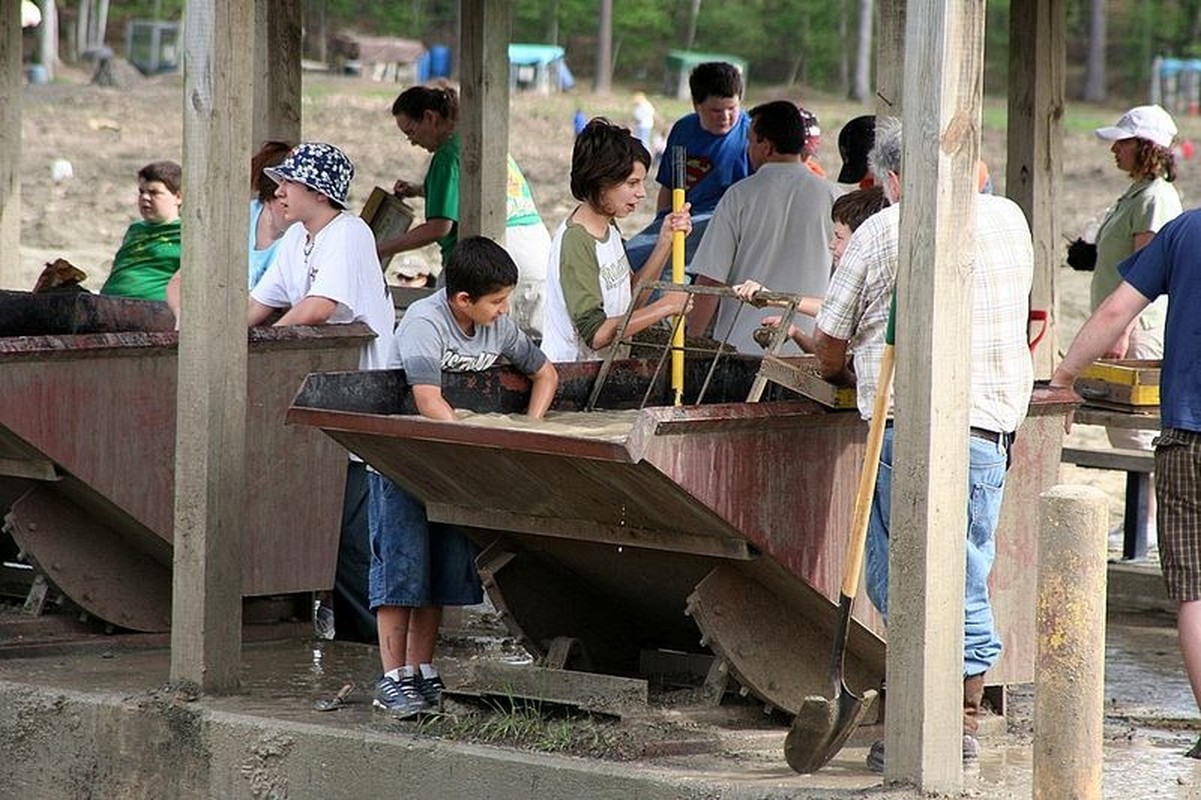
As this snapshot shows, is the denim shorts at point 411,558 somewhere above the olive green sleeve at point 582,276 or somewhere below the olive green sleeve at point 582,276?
below

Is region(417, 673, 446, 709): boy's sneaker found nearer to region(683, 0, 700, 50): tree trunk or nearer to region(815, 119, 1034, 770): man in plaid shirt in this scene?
region(815, 119, 1034, 770): man in plaid shirt

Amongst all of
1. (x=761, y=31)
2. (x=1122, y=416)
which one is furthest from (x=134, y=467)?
(x=761, y=31)

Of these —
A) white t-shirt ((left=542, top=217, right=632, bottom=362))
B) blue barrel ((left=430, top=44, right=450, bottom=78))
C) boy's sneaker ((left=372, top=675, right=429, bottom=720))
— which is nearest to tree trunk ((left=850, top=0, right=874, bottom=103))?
blue barrel ((left=430, top=44, right=450, bottom=78))

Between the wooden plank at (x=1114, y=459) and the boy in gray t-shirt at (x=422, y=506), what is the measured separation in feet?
13.5

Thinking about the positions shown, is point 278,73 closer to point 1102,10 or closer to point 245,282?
point 245,282

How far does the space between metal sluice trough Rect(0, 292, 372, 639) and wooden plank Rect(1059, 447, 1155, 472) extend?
3981mm

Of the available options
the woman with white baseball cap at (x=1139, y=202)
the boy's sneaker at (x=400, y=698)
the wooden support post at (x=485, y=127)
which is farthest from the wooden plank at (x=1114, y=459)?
the boy's sneaker at (x=400, y=698)

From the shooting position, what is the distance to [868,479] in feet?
21.3

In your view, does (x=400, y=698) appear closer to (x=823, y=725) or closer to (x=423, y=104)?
(x=823, y=725)

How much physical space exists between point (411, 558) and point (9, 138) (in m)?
5.06

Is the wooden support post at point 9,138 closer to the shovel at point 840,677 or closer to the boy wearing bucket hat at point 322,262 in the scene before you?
the boy wearing bucket hat at point 322,262

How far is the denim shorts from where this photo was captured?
24.6ft

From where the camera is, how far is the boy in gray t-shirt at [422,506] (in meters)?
7.25

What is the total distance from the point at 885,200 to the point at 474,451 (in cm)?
141
